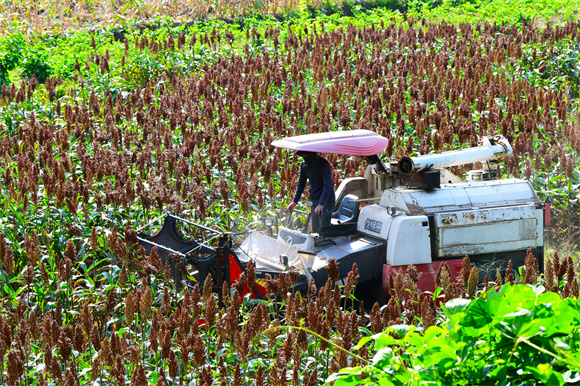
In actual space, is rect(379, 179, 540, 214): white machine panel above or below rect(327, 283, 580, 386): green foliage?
below

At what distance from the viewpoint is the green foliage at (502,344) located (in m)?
2.30

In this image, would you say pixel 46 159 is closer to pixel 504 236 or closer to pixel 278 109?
pixel 278 109

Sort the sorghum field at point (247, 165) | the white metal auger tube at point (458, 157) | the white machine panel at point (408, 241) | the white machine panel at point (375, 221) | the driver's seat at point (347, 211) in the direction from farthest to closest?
the driver's seat at point (347, 211) < the white metal auger tube at point (458, 157) < the white machine panel at point (375, 221) < the white machine panel at point (408, 241) < the sorghum field at point (247, 165)

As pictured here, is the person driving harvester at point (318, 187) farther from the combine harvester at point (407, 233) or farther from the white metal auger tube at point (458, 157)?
the white metal auger tube at point (458, 157)

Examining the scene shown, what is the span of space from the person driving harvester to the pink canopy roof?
0.28 metres

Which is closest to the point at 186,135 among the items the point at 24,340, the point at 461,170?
the point at 461,170

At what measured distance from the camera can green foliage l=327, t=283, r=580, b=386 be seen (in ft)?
7.55

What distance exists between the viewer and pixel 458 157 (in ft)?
26.5

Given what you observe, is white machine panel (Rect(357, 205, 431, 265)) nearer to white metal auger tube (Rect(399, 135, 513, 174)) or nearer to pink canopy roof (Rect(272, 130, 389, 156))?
white metal auger tube (Rect(399, 135, 513, 174))

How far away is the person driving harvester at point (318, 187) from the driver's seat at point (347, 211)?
8.3 inches

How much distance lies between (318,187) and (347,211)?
52 cm

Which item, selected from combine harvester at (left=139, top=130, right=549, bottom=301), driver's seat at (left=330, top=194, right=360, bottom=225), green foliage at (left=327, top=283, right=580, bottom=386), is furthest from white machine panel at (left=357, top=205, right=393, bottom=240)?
green foliage at (left=327, top=283, right=580, bottom=386)

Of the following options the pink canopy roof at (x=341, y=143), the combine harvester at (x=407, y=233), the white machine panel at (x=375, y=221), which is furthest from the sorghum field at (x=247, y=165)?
the pink canopy roof at (x=341, y=143)

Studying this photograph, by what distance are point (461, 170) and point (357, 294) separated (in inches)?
113
